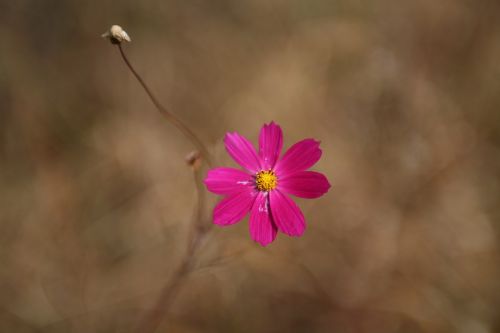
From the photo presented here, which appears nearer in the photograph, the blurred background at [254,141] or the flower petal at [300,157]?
the flower petal at [300,157]

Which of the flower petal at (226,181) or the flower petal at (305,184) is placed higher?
the flower petal at (305,184)

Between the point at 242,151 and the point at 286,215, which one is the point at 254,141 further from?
the point at 286,215

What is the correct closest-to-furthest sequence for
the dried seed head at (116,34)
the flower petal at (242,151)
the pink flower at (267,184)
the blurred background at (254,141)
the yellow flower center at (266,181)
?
the dried seed head at (116,34) < the pink flower at (267,184) < the flower petal at (242,151) < the yellow flower center at (266,181) < the blurred background at (254,141)

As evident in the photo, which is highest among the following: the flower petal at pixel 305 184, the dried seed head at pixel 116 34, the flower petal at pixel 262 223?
the dried seed head at pixel 116 34

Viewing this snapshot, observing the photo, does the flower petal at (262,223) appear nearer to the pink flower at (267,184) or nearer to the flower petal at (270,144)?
the pink flower at (267,184)

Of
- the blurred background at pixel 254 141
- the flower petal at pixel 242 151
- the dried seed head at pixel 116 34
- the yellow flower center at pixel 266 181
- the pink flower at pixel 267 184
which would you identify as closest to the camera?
the dried seed head at pixel 116 34

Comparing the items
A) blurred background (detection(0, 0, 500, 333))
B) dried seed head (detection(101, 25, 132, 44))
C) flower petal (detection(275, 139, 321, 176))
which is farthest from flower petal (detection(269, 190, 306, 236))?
dried seed head (detection(101, 25, 132, 44))

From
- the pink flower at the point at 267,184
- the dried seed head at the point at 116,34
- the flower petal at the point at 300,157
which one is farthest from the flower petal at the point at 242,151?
the dried seed head at the point at 116,34
